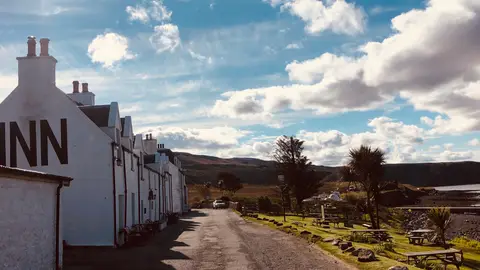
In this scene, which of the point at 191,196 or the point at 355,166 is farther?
the point at 191,196

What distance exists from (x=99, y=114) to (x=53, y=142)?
3.27 metres

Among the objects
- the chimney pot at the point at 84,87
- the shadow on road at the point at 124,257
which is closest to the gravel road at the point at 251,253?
the shadow on road at the point at 124,257

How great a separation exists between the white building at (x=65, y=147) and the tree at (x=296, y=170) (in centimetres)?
3279

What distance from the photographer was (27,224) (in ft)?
41.0

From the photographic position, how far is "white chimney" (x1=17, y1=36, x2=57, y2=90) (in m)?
23.0

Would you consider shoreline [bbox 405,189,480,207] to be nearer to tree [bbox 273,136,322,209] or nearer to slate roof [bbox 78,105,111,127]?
tree [bbox 273,136,322,209]

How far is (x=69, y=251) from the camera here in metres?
21.2

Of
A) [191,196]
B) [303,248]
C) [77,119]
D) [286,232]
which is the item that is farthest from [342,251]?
[191,196]

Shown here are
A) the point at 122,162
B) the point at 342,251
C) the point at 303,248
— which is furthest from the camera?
the point at 122,162

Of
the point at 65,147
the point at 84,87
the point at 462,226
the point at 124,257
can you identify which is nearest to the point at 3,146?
the point at 65,147

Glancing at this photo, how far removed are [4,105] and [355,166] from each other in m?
21.6

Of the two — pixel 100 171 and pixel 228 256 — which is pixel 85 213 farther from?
pixel 228 256

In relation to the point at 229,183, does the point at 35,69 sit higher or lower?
higher

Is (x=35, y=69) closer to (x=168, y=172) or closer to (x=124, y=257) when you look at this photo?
(x=124, y=257)
